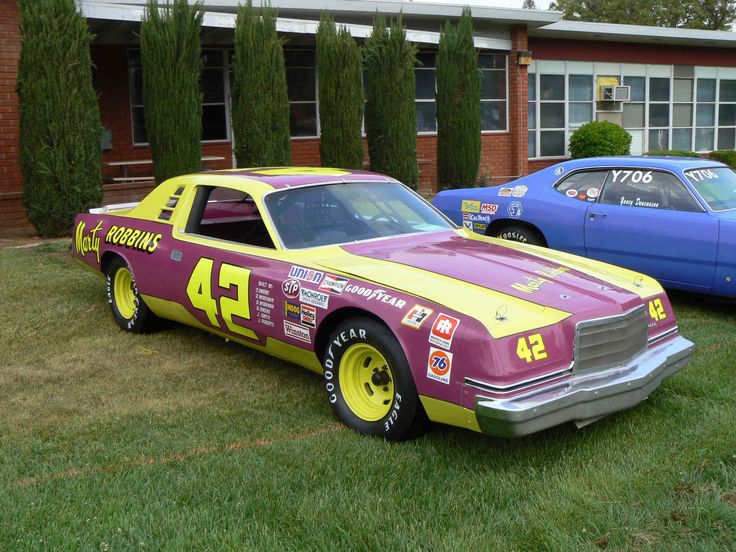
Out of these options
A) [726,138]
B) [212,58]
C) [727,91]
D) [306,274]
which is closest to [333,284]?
[306,274]

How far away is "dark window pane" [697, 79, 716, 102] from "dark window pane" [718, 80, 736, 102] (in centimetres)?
27

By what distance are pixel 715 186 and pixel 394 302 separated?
4.52 meters

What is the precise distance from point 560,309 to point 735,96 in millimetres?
23463

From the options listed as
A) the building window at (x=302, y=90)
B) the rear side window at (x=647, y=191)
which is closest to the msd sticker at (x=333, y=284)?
the rear side window at (x=647, y=191)

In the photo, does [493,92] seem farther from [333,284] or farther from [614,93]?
[333,284]

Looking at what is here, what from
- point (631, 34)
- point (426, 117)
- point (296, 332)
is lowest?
point (296, 332)

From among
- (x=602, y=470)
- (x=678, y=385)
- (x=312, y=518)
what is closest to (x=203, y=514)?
(x=312, y=518)

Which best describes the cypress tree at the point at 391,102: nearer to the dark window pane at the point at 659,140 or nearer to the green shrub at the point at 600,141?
the green shrub at the point at 600,141

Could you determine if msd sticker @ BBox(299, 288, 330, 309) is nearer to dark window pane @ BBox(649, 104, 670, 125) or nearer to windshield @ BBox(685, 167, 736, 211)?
windshield @ BBox(685, 167, 736, 211)

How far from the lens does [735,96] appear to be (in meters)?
24.3

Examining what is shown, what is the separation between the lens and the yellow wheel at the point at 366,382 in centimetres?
425

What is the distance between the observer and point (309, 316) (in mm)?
4539

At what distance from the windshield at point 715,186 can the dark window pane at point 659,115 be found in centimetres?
1618

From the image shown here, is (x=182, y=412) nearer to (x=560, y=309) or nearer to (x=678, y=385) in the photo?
(x=560, y=309)
